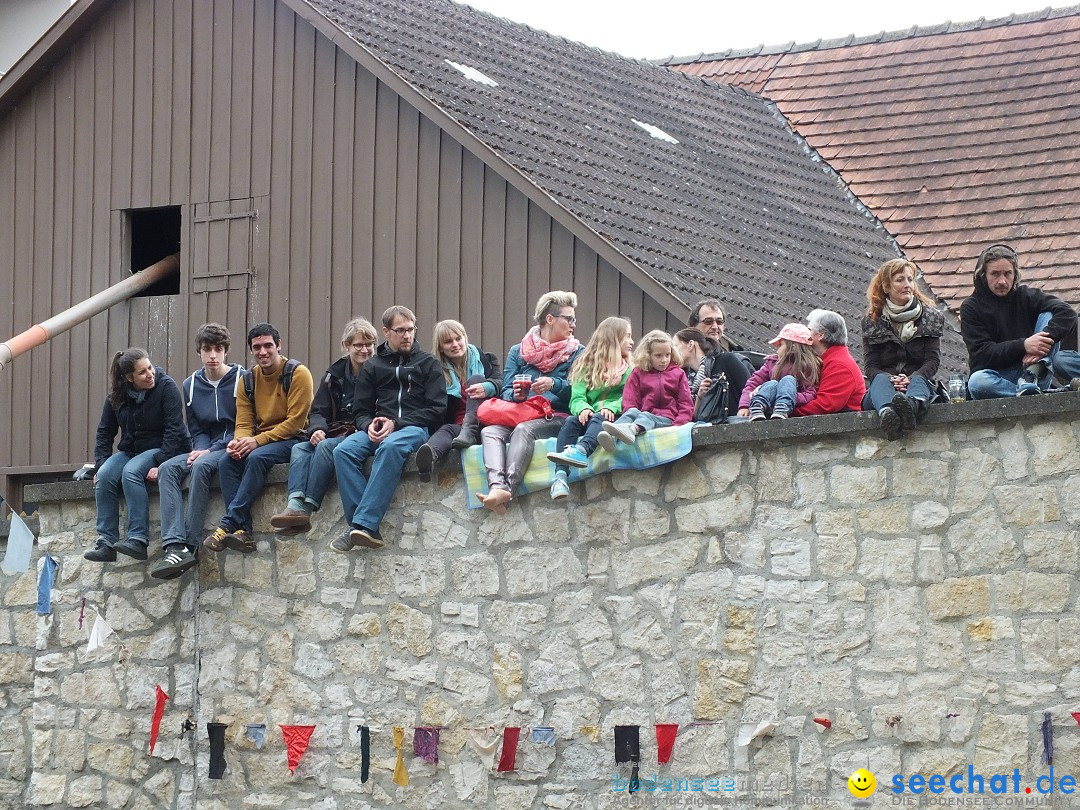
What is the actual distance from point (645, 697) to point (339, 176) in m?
6.88

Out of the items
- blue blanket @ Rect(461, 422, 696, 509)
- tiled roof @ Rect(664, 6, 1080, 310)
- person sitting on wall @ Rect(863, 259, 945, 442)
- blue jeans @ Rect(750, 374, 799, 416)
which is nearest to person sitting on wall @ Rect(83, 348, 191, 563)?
blue blanket @ Rect(461, 422, 696, 509)

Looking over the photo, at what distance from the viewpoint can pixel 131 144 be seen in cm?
1588

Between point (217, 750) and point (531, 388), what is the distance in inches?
118

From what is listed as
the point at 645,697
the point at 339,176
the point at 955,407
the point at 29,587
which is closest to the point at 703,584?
the point at 645,697

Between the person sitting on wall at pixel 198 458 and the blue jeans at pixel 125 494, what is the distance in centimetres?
17

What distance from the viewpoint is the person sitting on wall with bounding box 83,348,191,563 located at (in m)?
11.2

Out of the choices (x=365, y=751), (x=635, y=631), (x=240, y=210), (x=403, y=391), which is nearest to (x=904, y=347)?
(x=635, y=631)

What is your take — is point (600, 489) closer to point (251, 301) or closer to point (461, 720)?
point (461, 720)

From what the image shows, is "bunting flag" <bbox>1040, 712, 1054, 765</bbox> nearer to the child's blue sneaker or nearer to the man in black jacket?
the child's blue sneaker

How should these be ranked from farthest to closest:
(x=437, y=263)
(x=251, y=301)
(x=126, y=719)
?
(x=251, y=301) < (x=437, y=263) < (x=126, y=719)

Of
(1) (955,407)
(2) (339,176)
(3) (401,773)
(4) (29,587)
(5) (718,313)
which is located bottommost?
(3) (401,773)

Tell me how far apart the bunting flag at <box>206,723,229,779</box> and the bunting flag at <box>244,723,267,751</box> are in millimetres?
177

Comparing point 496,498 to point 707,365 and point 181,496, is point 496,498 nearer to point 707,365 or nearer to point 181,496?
point 707,365

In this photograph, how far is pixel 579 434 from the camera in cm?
955
